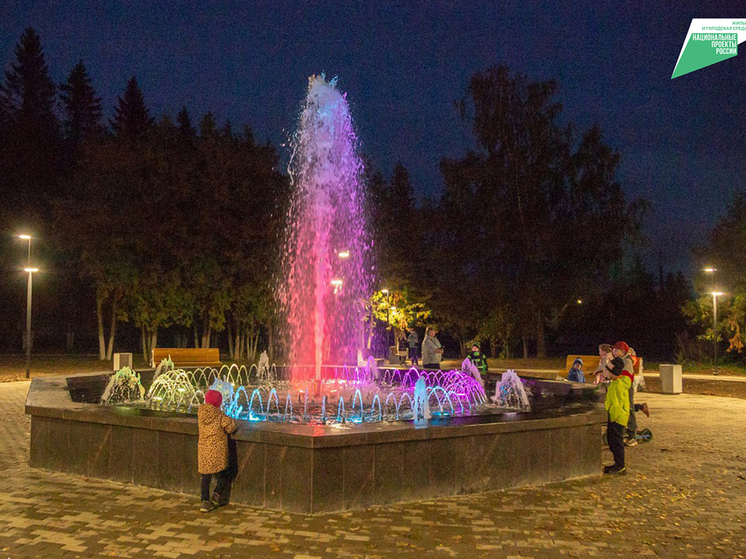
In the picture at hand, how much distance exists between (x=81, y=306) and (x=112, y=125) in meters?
21.3

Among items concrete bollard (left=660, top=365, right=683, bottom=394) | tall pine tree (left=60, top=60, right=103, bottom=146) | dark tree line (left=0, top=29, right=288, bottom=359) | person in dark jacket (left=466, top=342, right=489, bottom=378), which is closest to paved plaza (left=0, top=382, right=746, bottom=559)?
person in dark jacket (left=466, top=342, right=489, bottom=378)

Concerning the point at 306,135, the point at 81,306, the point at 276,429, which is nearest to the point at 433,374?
the point at 306,135

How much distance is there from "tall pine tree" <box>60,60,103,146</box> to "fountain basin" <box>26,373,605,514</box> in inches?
2252

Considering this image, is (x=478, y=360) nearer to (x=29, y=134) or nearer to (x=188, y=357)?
(x=188, y=357)

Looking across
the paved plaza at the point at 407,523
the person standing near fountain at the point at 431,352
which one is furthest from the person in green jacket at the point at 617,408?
the person standing near fountain at the point at 431,352

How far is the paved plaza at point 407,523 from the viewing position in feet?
18.1

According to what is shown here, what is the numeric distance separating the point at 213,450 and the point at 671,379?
670 inches

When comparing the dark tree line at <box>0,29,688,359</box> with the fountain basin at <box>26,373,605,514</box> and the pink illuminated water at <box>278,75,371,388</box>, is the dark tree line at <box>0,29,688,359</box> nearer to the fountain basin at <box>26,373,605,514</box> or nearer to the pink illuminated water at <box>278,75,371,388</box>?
the pink illuminated water at <box>278,75,371,388</box>

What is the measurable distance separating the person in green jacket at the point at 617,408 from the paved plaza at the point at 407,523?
0.26 m

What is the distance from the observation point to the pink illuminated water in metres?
16.8

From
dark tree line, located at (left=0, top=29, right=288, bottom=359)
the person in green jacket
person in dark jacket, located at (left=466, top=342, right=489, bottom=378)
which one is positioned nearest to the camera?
the person in green jacket

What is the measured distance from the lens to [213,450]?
6.65 meters

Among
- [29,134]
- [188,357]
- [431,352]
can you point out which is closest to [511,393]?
[431,352]

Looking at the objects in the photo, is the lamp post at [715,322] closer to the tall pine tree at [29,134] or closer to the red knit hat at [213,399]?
the red knit hat at [213,399]
